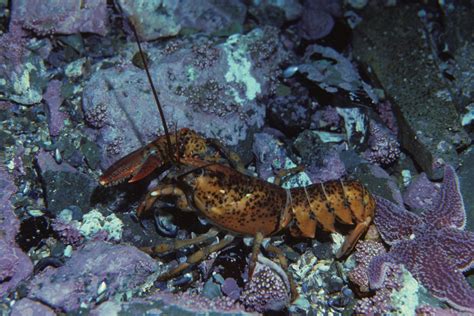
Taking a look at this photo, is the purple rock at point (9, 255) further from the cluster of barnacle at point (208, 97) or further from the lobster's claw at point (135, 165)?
the cluster of barnacle at point (208, 97)

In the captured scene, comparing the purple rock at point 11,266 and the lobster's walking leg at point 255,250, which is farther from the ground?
the purple rock at point 11,266

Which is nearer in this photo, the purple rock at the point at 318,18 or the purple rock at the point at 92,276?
the purple rock at the point at 92,276

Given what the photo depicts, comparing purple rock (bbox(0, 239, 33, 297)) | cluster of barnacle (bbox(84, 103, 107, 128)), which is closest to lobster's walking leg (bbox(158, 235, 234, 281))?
purple rock (bbox(0, 239, 33, 297))

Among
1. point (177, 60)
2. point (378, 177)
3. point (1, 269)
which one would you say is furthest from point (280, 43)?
point (1, 269)

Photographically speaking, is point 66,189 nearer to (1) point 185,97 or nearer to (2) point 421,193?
(1) point 185,97

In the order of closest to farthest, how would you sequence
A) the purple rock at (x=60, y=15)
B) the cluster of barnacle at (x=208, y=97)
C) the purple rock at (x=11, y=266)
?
the purple rock at (x=11, y=266) → the cluster of barnacle at (x=208, y=97) → the purple rock at (x=60, y=15)

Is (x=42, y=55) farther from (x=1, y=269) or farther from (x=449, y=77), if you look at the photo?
(x=449, y=77)

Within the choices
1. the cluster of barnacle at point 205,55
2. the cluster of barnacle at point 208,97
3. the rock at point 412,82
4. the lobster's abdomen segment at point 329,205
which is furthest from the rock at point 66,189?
the rock at point 412,82
